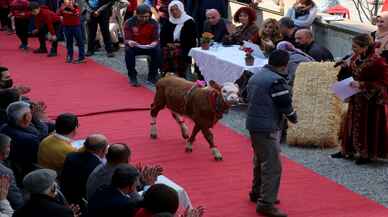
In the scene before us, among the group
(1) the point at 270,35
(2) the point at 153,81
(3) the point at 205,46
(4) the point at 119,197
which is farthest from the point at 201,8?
(4) the point at 119,197

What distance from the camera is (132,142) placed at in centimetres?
980

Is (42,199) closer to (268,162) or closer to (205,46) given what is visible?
(268,162)

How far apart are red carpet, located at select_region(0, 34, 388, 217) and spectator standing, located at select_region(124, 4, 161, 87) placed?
0.38m

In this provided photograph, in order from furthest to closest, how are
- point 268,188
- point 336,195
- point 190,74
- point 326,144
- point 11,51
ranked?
point 11,51 < point 190,74 < point 326,144 < point 336,195 < point 268,188

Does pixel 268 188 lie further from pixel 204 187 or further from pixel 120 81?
pixel 120 81

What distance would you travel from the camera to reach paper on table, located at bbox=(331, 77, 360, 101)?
28.2ft

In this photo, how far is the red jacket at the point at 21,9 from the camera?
15.8 metres

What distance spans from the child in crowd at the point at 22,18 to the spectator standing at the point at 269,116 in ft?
31.4

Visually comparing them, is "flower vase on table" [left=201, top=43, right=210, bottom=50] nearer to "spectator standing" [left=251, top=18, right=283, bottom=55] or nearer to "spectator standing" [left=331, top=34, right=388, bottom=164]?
"spectator standing" [left=251, top=18, right=283, bottom=55]

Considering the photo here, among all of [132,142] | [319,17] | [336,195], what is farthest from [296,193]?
[319,17]

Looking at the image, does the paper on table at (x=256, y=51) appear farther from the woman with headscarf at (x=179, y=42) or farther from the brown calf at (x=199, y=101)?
the brown calf at (x=199, y=101)

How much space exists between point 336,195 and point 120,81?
6.02m

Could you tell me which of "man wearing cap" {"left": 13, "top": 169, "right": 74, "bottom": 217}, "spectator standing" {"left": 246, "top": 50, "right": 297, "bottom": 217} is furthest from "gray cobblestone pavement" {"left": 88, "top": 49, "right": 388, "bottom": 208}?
"man wearing cap" {"left": 13, "top": 169, "right": 74, "bottom": 217}

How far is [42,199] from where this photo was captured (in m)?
5.26
